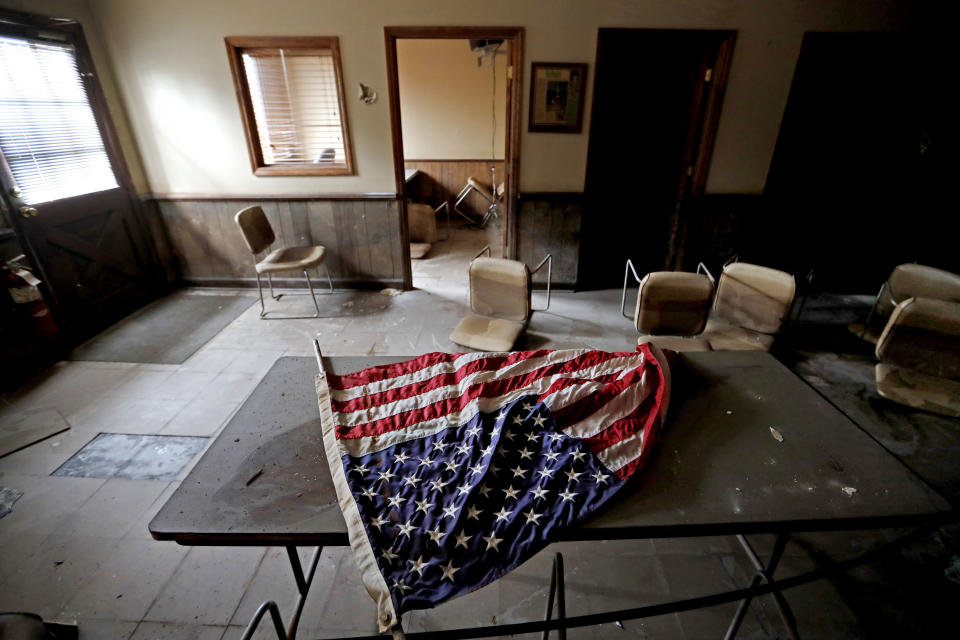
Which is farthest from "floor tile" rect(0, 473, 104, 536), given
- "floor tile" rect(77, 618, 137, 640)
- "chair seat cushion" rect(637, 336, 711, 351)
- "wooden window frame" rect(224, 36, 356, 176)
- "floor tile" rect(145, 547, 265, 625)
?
"chair seat cushion" rect(637, 336, 711, 351)

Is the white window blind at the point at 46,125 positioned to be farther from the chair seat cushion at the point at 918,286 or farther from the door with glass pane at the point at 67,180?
the chair seat cushion at the point at 918,286

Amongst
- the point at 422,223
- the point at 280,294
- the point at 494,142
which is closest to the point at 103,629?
the point at 280,294

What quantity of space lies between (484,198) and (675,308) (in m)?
5.22

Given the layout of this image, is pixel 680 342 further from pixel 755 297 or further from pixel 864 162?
pixel 864 162

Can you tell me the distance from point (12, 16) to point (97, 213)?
1.48m

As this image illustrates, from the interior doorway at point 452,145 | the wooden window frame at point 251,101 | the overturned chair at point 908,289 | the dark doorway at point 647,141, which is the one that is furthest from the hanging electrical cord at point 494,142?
the overturned chair at point 908,289

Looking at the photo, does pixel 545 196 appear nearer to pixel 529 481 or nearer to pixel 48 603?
pixel 529 481

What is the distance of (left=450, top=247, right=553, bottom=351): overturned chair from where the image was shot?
2955 mm

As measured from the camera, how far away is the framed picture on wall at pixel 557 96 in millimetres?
4055

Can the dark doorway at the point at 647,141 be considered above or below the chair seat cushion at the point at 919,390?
above

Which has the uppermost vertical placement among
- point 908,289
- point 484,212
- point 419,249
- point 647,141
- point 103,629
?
point 647,141

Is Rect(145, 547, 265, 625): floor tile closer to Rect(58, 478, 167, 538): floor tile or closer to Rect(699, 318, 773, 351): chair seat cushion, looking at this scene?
Rect(58, 478, 167, 538): floor tile

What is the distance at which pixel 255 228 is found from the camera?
14.1ft

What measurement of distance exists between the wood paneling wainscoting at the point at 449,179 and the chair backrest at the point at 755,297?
5.12 m
